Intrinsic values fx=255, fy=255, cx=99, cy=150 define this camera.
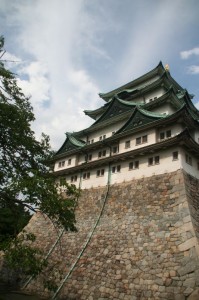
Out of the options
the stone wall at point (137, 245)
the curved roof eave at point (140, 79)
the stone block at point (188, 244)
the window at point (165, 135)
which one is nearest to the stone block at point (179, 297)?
the stone wall at point (137, 245)

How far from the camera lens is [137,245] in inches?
629

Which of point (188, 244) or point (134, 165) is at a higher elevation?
point (134, 165)

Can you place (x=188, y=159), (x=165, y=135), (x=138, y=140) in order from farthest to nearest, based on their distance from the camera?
(x=138, y=140)
(x=165, y=135)
(x=188, y=159)

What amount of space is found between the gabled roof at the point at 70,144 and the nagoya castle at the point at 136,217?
58.1 inches

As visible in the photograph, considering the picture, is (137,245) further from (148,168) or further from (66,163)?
(66,163)

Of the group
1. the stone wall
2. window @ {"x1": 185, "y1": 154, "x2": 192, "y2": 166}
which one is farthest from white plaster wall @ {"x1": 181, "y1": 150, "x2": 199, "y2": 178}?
the stone wall

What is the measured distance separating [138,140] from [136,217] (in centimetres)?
687

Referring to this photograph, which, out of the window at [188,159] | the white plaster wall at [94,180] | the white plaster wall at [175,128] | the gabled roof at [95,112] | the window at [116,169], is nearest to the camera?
the window at [188,159]

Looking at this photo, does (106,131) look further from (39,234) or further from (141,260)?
(141,260)

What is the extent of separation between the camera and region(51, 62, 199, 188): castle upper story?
18.6 m

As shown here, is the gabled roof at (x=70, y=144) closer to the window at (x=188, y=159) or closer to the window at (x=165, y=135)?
the window at (x=165, y=135)

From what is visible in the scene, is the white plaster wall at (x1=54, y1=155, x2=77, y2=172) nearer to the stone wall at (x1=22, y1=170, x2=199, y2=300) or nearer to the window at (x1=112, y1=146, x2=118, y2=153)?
the window at (x1=112, y1=146, x2=118, y2=153)

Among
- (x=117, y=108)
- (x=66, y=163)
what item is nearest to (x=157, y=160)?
(x=117, y=108)

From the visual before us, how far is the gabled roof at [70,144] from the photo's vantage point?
93.1 feet
